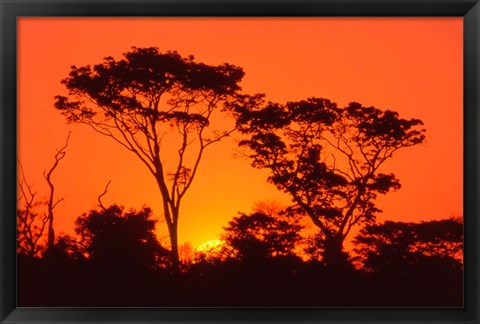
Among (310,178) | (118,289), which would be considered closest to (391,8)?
(310,178)

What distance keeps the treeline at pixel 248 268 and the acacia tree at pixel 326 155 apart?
12 cm

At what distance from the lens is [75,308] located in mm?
4191

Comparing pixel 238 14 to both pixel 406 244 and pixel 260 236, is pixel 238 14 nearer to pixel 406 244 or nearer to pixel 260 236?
pixel 260 236

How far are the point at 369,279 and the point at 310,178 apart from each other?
2.16ft

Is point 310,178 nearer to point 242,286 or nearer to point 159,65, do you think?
point 242,286

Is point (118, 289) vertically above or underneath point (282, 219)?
underneath

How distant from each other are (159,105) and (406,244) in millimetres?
1590

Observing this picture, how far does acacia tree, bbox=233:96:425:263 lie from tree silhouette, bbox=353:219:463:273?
104 millimetres

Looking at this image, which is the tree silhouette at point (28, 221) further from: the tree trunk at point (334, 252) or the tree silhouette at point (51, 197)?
the tree trunk at point (334, 252)

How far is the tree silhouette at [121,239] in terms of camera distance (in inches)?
171

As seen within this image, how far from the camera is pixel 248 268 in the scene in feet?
14.3

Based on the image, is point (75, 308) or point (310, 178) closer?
point (75, 308)

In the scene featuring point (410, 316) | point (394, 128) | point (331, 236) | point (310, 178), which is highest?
point (394, 128)

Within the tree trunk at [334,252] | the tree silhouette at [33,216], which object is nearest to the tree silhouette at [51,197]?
the tree silhouette at [33,216]
